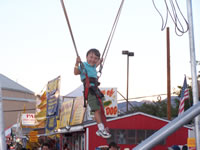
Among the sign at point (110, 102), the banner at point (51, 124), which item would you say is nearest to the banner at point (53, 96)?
the banner at point (51, 124)

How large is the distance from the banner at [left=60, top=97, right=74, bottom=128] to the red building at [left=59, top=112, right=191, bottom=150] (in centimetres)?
89

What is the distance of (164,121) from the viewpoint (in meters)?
24.6

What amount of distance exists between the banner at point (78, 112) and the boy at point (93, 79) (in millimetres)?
17896

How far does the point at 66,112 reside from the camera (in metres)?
26.5

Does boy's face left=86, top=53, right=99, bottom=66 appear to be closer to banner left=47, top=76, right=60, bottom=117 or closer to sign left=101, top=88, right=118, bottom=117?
sign left=101, top=88, right=118, bottom=117

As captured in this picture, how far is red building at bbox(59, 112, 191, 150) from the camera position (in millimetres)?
23609

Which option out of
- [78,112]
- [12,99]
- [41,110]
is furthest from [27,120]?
[12,99]

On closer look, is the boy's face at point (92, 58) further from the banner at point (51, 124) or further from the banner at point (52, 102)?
the banner at point (51, 124)

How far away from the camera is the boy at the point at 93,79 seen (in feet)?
18.0

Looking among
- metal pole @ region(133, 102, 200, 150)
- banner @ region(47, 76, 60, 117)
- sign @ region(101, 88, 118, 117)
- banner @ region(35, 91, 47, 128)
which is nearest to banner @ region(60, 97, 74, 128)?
banner @ region(47, 76, 60, 117)

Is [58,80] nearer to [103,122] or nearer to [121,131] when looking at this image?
[121,131]

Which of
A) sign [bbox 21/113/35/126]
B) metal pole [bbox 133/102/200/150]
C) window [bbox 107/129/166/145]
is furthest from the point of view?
sign [bbox 21/113/35/126]

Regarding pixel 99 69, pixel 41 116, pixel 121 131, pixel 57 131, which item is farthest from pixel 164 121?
pixel 99 69

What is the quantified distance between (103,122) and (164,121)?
19523mm
